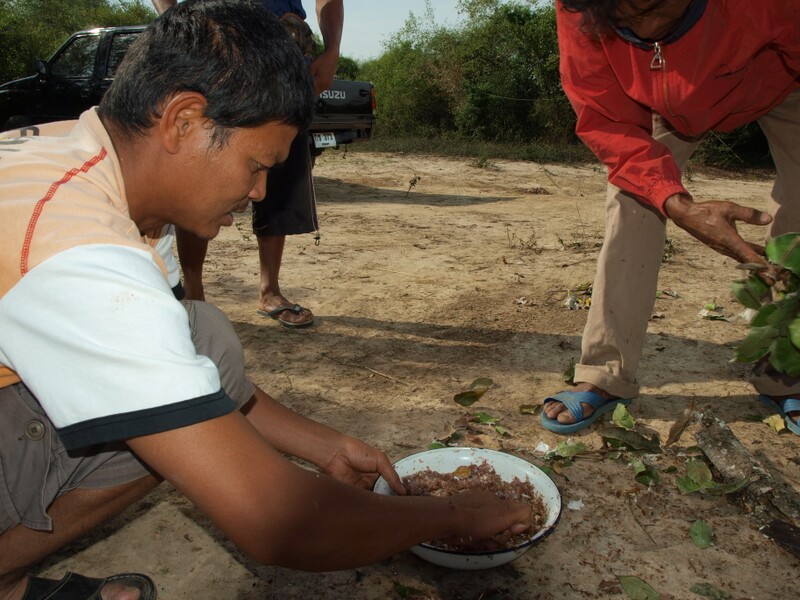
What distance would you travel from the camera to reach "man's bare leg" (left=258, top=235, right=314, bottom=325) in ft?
11.6

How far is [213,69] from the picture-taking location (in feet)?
4.08

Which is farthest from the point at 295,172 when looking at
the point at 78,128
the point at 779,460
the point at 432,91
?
the point at 432,91

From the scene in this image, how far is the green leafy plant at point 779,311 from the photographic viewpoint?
2004 mm

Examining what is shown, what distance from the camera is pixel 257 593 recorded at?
1.71m

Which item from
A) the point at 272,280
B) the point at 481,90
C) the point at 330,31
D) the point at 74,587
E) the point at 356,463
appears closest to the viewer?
the point at 74,587

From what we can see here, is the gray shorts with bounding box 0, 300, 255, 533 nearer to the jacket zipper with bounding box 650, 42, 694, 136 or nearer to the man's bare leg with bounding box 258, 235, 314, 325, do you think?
the jacket zipper with bounding box 650, 42, 694, 136

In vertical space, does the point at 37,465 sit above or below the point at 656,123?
below

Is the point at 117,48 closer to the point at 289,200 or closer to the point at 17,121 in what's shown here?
the point at 17,121

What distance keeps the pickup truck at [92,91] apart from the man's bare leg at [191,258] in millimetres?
3742

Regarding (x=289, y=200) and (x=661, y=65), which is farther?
(x=289, y=200)

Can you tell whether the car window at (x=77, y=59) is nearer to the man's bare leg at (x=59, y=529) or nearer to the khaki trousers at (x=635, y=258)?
the khaki trousers at (x=635, y=258)

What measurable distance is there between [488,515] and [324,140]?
18.2 feet

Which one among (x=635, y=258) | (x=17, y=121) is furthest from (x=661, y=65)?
(x=17, y=121)

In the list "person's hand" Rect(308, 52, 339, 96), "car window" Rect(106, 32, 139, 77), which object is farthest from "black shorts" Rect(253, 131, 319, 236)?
"car window" Rect(106, 32, 139, 77)
